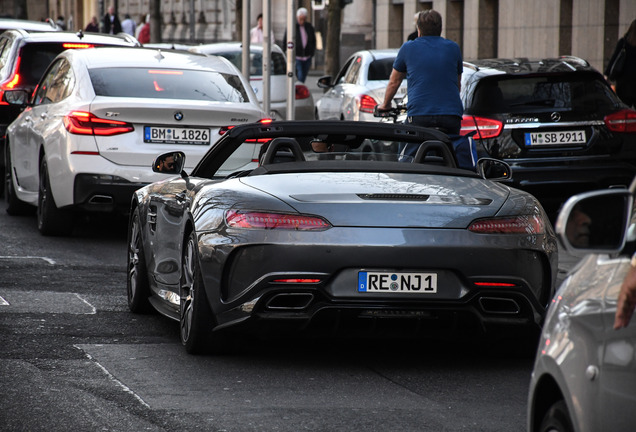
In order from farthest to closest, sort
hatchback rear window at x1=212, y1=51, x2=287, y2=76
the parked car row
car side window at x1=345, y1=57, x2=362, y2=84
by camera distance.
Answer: hatchback rear window at x1=212, y1=51, x2=287, y2=76
car side window at x1=345, y1=57, x2=362, y2=84
the parked car row

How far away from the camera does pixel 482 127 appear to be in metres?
13.1

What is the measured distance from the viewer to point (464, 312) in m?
6.43

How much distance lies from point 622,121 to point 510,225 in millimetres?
6802

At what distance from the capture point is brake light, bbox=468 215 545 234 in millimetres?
6469

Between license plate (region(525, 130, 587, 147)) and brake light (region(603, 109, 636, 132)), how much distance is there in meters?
0.27

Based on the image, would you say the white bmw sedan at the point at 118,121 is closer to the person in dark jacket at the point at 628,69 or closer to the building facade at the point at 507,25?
the person in dark jacket at the point at 628,69

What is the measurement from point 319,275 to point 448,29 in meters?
28.3

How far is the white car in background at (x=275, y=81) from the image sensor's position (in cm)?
2323

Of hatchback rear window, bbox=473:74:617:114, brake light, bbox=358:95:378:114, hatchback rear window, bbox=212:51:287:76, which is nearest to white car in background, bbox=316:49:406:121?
brake light, bbox=358:95:378:114

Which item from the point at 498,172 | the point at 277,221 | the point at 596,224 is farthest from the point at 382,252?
the point at 596,224

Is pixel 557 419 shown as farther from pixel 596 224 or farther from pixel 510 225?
pixel 510 225

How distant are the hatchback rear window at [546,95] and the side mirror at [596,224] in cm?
991

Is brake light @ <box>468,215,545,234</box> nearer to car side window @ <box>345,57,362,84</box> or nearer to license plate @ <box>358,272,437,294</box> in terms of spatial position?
license plate @ <box>358,272,437,294</box>

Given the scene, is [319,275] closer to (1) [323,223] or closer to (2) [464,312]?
(1) [323,223]
